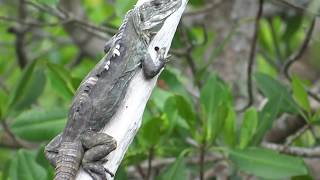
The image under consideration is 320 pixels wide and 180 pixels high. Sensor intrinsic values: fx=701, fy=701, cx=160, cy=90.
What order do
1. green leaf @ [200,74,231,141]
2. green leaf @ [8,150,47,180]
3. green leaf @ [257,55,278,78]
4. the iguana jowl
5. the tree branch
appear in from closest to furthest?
the tree branch < the iguana jowl < green leaf @ [8,150,47,180] < green leaf @ [200,74,231,141] < green leaf @ [257,55,278,78]

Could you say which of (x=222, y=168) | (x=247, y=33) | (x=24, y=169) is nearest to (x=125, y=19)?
(x=24, y=169)

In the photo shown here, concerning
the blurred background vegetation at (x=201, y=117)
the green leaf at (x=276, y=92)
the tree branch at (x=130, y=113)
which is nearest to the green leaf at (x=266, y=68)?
the blurred background vegetation at (x=201, y=117)

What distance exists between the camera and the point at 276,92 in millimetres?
4223

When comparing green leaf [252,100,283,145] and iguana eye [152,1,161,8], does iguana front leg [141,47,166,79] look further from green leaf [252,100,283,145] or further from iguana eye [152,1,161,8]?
green leaf [252,100,283,145]

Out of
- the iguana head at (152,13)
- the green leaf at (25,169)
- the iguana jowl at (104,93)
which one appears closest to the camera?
the iguana jowl at (104,93)

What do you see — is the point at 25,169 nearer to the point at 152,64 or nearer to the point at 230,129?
the point at 152,64

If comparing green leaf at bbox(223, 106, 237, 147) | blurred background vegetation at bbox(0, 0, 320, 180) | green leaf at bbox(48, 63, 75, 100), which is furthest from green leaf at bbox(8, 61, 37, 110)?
green leaf at bbox(223, 106, 237, 147)

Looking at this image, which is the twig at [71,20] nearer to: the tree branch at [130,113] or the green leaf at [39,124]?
the green leaf at [39,124]

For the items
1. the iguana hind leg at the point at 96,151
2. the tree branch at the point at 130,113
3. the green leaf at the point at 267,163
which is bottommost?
the green leaf at the point at 267,163

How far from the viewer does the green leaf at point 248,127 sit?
3.92m

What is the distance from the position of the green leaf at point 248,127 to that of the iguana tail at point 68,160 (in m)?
1.08

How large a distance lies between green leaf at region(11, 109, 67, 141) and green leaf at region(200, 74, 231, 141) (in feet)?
2.71

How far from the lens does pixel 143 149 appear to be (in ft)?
13.0

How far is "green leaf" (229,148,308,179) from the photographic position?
371 centimetres
